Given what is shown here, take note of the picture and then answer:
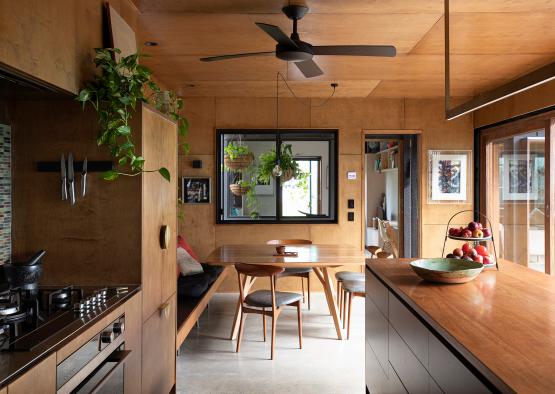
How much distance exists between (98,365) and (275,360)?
7.05ft

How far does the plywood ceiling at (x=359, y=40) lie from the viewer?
10.2ft

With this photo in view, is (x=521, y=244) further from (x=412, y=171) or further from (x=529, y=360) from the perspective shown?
(x=529, y=360)

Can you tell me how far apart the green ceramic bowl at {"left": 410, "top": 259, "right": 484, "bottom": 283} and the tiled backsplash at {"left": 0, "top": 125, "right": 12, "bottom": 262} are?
81.0 inches

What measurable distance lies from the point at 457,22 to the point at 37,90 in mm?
2882

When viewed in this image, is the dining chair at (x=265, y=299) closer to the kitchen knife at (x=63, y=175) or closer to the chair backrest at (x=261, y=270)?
the chair backrest at (x=261, y=270)

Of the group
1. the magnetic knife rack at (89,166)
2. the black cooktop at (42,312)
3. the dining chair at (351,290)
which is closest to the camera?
the black cooktop at (42,312)

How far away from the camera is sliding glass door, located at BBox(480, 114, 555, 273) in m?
4.85

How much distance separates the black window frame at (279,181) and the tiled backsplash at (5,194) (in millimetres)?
3895

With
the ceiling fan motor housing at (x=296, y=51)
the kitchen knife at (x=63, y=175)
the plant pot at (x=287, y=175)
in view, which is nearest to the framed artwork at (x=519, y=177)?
the plant pot at (x=287, y=175)

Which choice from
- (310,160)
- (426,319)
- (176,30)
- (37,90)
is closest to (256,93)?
(310,160)

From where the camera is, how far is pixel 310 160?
6.25 m

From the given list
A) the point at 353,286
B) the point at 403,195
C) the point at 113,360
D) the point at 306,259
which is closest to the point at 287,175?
the point at 306,259

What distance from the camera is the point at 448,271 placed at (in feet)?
7.64

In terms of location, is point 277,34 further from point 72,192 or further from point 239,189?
point 239,189
